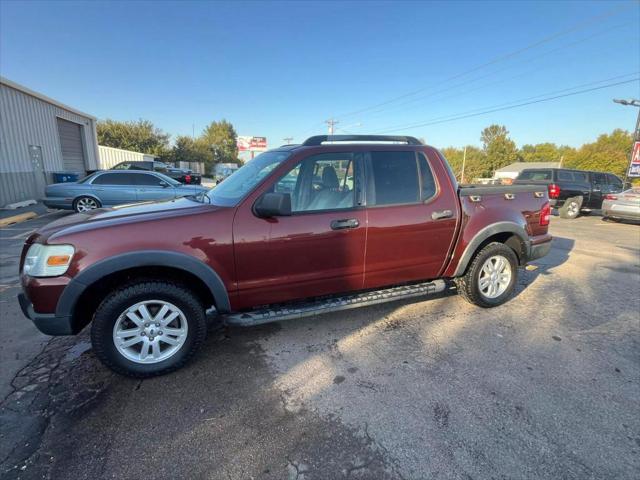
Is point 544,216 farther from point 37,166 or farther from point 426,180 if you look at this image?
point 37,166

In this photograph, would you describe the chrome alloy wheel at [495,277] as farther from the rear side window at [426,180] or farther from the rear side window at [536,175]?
the rear side window at [536,175]

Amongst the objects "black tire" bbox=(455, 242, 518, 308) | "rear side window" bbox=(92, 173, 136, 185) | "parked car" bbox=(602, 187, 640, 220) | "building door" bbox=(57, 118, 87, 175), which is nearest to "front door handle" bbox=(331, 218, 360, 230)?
"black tire" bbox=(455, 242, 518, 308)

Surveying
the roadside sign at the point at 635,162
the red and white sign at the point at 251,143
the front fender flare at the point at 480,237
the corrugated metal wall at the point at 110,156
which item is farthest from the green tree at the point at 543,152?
the front fender flare at the point at 480,237

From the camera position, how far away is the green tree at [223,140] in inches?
2758

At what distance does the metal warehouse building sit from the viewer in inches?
478

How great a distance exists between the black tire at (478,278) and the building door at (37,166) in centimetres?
1695

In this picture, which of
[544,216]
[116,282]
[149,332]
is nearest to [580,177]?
[544,216]

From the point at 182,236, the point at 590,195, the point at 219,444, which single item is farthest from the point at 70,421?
the point at 590,195

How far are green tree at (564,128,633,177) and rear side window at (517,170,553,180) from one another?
24.1 meters

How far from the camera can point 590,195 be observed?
39.8 ft

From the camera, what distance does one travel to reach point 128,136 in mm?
41469

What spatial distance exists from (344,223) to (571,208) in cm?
1287

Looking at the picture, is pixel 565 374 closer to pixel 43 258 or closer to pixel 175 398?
pixel 175 398

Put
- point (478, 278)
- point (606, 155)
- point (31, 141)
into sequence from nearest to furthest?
point (478, 278)
point (31, 141)
point (606, 155)
